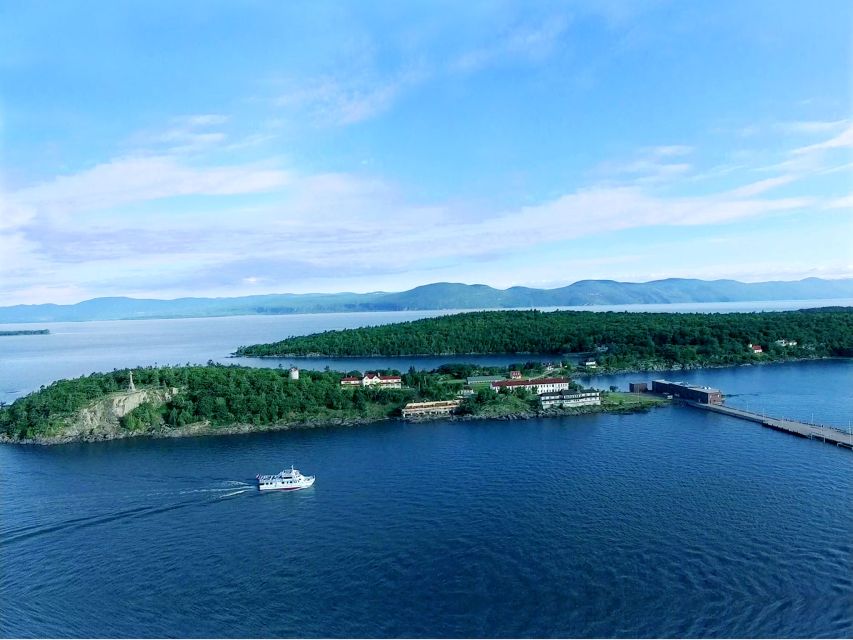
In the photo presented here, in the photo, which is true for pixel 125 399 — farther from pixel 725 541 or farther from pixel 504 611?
pixel 725 541

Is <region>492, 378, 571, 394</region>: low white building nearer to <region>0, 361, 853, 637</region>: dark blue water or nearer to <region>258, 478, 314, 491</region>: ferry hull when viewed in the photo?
<region>0, 361, 853, 637</region>: dark blue water

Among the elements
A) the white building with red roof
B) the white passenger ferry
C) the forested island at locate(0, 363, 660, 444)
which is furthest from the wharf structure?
the white passenger ferry

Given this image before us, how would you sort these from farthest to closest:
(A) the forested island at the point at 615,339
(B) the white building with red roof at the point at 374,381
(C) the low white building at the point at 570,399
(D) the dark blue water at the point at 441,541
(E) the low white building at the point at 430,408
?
1. (A) the forested island at the point at 615,339
2. (B) the white building with red roof at the point at 374,381
3. (C) the low white building at the point at 570,399
4. (E) the low white building at the point at 430,408
5. (D) the dark blue water at the point at 441,541

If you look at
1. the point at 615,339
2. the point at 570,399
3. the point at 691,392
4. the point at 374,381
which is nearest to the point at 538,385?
the point at 570,399

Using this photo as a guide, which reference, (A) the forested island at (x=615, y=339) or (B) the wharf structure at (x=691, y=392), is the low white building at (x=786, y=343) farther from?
(B) the wharf structure at (x=691, y=392)

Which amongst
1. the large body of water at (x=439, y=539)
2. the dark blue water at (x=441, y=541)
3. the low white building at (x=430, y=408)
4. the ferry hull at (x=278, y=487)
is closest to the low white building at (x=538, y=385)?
the low white building at (x=430, y=408)

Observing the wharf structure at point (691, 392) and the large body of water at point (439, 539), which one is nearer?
the large body of water at point (439, 539)

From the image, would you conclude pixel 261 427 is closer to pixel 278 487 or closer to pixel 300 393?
pixel 300 393

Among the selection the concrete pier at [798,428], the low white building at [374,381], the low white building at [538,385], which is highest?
the low white building at [374,381]
